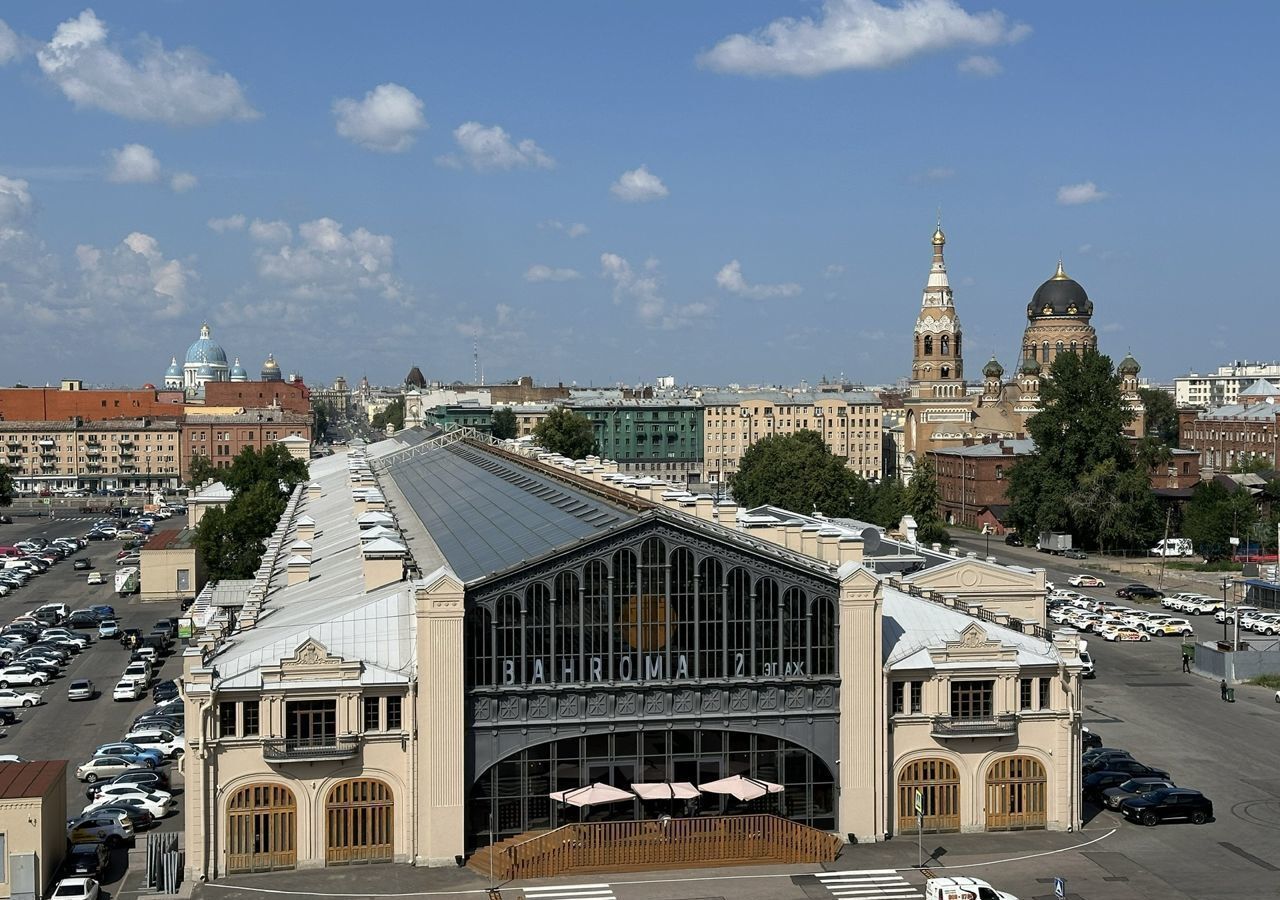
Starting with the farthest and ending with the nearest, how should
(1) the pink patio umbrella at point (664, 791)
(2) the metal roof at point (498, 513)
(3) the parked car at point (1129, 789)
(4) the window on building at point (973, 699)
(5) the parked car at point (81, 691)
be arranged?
1. (5) the parked car at point (81, 691)
2. (3) the parked car at point (1129, 789)
3. (2) the metal roof at point (498, 513)
4. (4) the window on building at point (973, 699)
5. (1) the pink patio umbrella at point (664, 791)

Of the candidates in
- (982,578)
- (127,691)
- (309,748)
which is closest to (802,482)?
(982,578)

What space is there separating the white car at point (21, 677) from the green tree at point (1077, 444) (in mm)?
92003

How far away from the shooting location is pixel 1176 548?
474 feet

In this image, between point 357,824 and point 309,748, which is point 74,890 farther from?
point 357,824

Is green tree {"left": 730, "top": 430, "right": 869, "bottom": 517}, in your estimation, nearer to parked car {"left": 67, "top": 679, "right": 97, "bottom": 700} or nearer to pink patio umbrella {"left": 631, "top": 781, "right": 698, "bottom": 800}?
parked car {"left": 67, "top": 679, "right": 97, "bottom": 700}

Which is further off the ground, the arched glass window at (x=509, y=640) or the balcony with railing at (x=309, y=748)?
the arched glass window at (x=509, y=640)

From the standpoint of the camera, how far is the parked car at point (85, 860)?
45031mm

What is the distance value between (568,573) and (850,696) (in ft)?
31.1

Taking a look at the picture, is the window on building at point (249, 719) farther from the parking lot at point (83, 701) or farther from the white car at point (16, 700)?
the white car at point (16, 700)

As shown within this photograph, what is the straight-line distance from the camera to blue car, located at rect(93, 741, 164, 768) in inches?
2363

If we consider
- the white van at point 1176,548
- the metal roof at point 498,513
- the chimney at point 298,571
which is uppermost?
the metal roof at point 498,513

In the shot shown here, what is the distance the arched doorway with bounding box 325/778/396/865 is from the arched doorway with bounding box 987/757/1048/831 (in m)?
18.7

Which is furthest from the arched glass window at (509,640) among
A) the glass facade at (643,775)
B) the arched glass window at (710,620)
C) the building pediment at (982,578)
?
the building pediment at (982,578)

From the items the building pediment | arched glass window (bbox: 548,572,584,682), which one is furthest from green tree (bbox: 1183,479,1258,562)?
arched glass window (bbox: 548,572,584,682)
